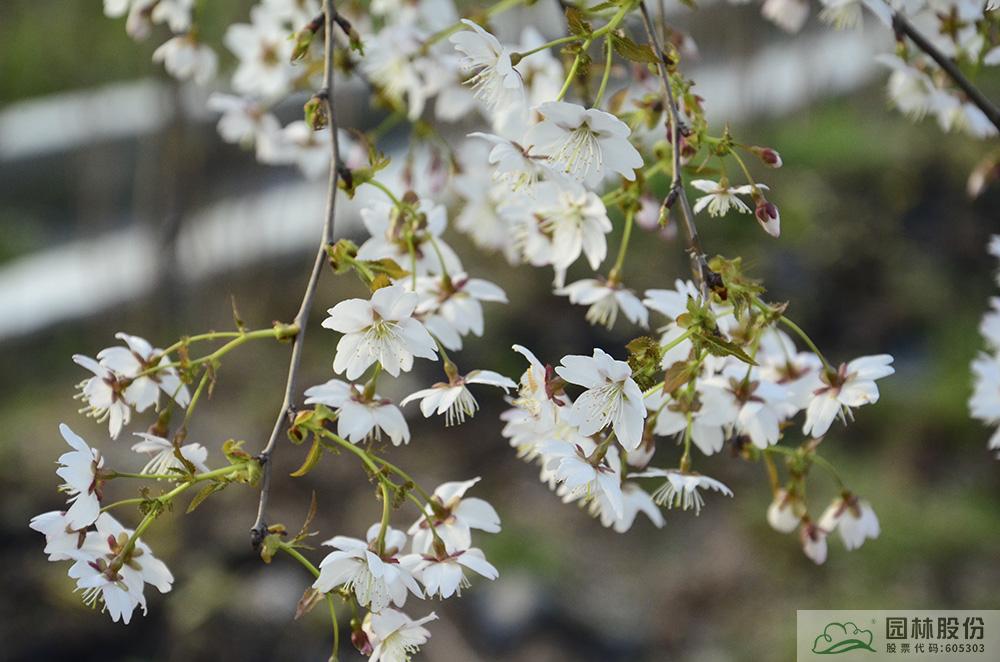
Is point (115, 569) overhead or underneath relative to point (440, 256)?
underneath

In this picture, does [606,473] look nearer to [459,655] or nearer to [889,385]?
[459,655]

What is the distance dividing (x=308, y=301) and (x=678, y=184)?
288mm

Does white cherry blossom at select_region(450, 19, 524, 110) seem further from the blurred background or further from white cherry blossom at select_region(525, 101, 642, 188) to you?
the blurred background

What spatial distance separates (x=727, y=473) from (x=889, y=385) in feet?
2.01

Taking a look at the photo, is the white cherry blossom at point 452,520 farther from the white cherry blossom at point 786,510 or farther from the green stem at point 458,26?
the green stem at point 458,26

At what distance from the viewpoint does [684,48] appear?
1.12 metres

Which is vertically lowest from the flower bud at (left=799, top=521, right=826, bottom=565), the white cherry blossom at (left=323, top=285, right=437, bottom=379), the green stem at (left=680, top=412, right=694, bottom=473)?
the flower bud at (left=799, top=521, right=826, bottom=565)

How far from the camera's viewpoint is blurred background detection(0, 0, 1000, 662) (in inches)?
94.9

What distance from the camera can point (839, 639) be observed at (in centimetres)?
178

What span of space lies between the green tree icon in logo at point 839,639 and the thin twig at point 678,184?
1005 mm

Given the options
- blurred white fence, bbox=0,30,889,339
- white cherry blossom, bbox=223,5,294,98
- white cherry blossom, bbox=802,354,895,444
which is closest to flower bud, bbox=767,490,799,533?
white cherry blossom, bbox=802,354,895,444

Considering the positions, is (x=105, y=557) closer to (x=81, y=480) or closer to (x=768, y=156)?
(x=81, y=480)

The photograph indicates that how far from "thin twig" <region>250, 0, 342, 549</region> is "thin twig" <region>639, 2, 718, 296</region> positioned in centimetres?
26

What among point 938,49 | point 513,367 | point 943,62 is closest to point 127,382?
point 943,62
